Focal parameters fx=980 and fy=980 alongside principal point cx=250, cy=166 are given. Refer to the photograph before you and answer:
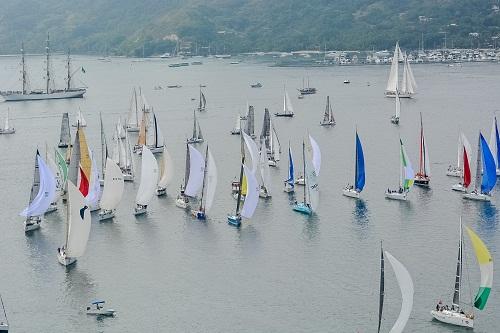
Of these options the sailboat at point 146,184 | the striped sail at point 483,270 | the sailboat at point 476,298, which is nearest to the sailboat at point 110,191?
the sailboat at point 146,184

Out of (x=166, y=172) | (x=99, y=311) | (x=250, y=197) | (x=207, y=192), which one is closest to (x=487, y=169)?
(x=250, y=197)

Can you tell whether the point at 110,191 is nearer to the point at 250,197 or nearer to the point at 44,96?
the point at 250,197

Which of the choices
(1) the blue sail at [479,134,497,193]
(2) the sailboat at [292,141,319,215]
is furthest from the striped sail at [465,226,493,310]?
(1) the blue sail at [479,134,497,193]

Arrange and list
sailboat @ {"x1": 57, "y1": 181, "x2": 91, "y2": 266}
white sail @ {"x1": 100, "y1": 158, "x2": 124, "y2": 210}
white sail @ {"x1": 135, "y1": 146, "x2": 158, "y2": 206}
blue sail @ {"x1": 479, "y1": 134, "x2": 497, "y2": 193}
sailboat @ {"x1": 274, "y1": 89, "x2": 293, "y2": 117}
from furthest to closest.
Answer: sailboat @ {"x1": 274, "y1": 89, "x2": 293, "y2": 117}, white sail @ {"x1": 135, "y1": 146, "x2": 158, "y2": 206}, blue sail @ {"x1": 479, "y1": 134, "x2": 497, "y2": 193}, white sail @ {"x1": 100, "y1": 158, "x2": 124, "y2": 210}, sailboat @ {"x1": 57, "y1": 181, "x2": 91, "y2": 266}

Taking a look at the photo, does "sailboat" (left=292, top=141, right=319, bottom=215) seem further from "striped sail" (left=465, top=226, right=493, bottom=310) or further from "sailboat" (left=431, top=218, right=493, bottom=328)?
"striped sail" (left=465, top=226, right=493, bottom=310)

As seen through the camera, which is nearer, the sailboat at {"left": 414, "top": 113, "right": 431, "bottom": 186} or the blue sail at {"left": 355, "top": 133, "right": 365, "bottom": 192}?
the blue sail at {"left": 355, "top": 133, "right": 365, "bottom": 192}

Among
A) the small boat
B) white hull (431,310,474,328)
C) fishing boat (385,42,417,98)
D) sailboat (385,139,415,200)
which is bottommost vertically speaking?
the small boat

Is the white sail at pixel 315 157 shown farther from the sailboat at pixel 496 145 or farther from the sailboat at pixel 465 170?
the sailboat at pixel 496 145
